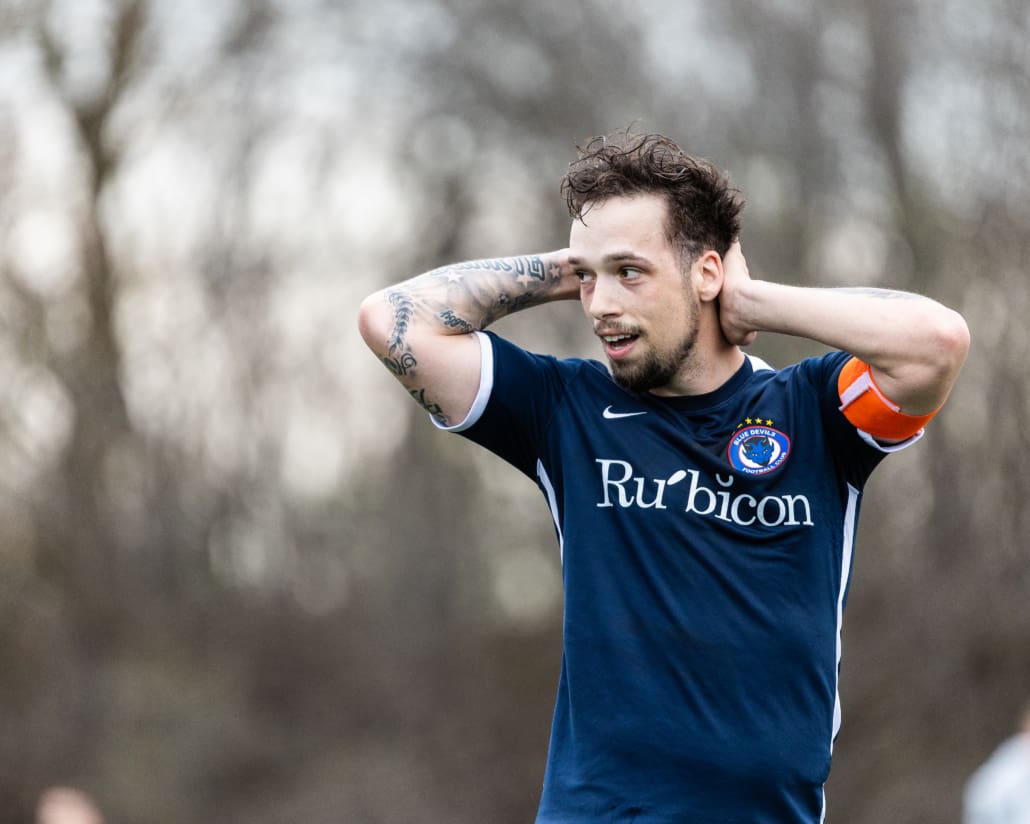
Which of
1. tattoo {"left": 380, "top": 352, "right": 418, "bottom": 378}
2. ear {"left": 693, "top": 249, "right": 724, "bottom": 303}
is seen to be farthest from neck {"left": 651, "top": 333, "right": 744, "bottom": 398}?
tattoo {"left": 380, "top": 352, "right": 418, "bottom": 378}

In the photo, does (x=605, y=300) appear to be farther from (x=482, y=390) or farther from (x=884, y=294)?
(x=884, y=294)

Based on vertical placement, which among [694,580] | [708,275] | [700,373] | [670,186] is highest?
[670,186]

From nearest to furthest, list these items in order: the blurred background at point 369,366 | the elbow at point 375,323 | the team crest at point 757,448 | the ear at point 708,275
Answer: the team crest at point 757,448, the ear at point 708,275, the elbow at point 375,323, the blurred background at point 369,366

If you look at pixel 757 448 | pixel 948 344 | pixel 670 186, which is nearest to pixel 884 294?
pixel 948 344

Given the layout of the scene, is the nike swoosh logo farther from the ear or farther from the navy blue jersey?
the ear

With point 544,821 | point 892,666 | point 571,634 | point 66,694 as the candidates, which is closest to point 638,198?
point 571,634

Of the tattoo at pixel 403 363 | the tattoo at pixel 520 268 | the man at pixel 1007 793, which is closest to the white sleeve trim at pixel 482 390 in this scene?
the tattoo at pixel 403 363

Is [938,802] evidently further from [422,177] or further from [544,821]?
[544,821]

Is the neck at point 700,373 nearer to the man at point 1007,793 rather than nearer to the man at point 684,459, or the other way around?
the man at point 684,459

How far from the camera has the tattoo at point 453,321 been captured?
364 centimetres

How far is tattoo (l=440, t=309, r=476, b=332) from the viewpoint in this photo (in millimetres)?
3641

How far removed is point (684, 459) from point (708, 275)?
0.50 metres

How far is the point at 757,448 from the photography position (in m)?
3.40

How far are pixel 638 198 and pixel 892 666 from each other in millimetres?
10746
